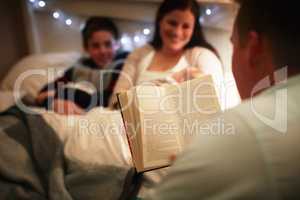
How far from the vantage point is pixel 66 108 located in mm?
1444

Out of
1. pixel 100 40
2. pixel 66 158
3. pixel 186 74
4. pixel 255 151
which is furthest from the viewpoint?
pixel 100 40

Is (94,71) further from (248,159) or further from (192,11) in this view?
(248,159)

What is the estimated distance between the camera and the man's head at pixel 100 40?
5.42 feet

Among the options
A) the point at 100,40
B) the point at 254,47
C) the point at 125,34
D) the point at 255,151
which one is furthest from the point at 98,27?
the point at 255,151

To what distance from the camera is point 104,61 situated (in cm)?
170

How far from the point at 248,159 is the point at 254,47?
0.88 feet

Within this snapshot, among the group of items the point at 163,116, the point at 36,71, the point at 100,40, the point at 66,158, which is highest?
the point at 100,40

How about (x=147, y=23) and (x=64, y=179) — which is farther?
(x=147, y=23)

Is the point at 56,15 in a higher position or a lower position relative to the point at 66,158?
higher

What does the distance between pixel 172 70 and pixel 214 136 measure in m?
0.94

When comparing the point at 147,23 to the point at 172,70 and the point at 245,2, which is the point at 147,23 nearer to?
the point at 172,70

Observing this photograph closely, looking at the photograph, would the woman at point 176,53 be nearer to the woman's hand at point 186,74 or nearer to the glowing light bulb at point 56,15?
the woman's hand at point 186,74

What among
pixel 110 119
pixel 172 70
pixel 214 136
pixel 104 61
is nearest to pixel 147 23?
pixel 104 61

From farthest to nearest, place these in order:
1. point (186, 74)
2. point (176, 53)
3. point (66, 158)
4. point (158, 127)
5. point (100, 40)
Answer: point (100, 40) → point (176, 53) → point (186, 74) → point (66, 158) → point (158, 127)
